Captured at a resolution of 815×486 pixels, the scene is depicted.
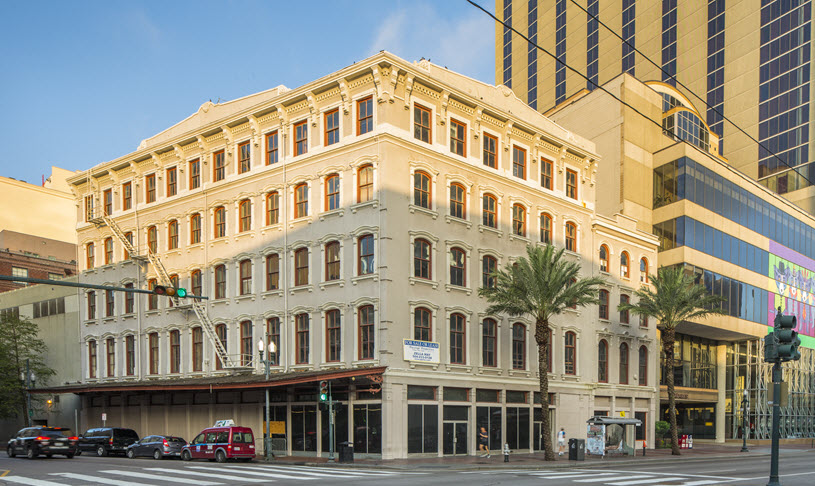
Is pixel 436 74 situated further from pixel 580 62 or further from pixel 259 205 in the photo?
pixel 580 62

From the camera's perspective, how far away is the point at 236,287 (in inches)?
1689

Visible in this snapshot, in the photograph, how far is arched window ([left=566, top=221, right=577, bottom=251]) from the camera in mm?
47094

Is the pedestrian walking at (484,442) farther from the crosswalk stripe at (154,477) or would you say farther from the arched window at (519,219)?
the crosswalk stripe at (154,477)

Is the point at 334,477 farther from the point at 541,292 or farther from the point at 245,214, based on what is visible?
the point at 245,214

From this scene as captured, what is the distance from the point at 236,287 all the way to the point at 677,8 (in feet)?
239

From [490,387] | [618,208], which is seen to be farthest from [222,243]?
[618,208]

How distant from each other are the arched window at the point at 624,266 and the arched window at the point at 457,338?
56.4ft

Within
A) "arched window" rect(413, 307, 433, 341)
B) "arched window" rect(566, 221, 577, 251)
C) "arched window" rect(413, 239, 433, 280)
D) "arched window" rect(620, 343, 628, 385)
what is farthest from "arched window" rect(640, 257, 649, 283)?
"arched window" rect(413, 307, 433, 341)

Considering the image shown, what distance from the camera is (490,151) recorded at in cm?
4216

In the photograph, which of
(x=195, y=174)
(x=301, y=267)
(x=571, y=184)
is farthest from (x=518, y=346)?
(x=195, y=174)

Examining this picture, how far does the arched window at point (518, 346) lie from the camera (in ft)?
138

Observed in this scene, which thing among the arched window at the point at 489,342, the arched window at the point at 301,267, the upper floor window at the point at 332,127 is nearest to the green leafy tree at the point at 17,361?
the arched window at the point at 301,267

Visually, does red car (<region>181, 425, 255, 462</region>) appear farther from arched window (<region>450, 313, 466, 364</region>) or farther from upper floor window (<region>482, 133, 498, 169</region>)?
upper floor window (<region>482, 133, 498, 169</region>)

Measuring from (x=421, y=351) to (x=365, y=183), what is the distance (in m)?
9.08
